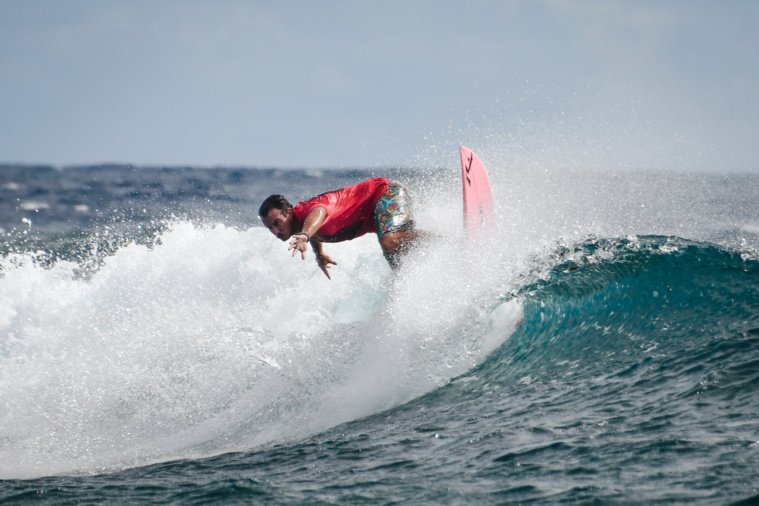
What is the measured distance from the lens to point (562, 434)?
10.9ft

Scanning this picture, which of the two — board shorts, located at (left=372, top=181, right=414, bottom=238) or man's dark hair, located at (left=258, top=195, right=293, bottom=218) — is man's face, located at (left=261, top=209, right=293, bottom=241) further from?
board shorts, located at (left=372, top=181, right=414, bottom=238)

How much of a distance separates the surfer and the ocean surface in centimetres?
29

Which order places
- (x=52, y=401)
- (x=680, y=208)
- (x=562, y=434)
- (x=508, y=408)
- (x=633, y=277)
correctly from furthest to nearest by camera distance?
(x=680, y=208)
(x=633, y=277)
(x=52, y=401)
(x=508, y=408)
(x=562, y=434)

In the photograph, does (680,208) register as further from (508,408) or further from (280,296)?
(508,408)

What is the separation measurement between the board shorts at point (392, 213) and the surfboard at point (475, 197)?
0.74m

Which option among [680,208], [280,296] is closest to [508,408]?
[280,296]

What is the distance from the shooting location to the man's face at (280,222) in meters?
5.68

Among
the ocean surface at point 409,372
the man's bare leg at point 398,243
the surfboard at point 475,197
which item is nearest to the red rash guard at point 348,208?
the man's bare leg at point 398,243

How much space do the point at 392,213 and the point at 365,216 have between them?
302 mm

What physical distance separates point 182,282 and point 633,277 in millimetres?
6133

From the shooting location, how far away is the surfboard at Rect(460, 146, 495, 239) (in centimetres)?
684

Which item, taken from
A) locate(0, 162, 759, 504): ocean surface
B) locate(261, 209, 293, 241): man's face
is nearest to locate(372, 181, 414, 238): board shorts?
locate(0, 162, 759, 504): ocean surface

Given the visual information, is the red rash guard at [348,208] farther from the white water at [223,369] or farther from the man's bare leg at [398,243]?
the white water at [223,369]

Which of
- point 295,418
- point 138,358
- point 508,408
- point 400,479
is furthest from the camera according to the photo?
point 138,358
